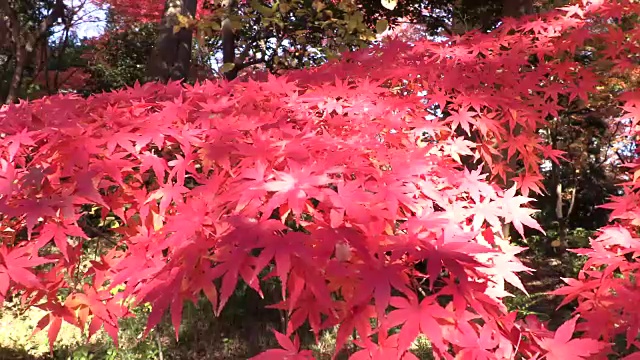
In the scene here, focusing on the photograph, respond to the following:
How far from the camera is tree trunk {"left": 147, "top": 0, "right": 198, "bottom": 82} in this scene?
188 inches

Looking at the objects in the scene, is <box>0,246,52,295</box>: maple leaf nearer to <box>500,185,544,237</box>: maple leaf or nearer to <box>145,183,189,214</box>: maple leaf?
<box>145,183,189,214</box>: maple leaf

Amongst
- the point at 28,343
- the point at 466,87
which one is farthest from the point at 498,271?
the point at 28,343

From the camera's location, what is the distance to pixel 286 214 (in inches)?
52.2

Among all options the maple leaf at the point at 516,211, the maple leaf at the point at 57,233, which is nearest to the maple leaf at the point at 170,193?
the maple leaf at the point at 57,233

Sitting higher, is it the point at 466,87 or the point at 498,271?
the point at 466,87

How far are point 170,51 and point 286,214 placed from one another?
4.06 metres

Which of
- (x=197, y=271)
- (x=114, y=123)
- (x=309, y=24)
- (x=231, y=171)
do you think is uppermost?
(x=309, y=24)

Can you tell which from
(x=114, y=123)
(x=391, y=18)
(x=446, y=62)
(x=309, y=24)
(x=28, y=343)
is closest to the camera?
(x=114, y=123)

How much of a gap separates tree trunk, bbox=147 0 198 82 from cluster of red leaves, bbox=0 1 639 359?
2473mm

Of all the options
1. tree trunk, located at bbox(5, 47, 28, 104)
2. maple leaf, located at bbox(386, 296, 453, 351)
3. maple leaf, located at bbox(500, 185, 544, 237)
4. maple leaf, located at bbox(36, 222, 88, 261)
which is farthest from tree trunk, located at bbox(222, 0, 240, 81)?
maple leaf, located at bbox(386, 296, 453, 351)

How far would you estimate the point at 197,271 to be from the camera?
4.22ft

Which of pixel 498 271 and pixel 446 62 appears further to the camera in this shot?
pixel 446 62

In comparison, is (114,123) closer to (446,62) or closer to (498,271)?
(498,271)

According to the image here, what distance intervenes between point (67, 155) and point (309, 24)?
4.42 meters
